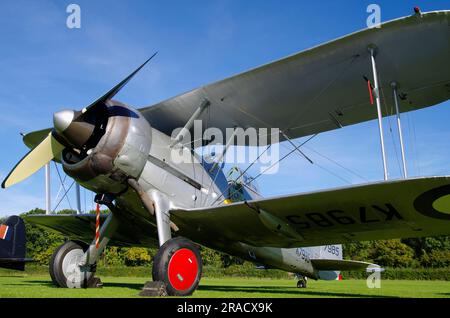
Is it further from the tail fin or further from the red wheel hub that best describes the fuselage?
the tail fin

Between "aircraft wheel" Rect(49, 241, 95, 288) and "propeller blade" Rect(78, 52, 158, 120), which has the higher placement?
"propeller blade" Rect(78, 52, 158, 120)

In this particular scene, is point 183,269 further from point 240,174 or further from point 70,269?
point 240,174

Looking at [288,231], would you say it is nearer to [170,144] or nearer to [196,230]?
[196,230]

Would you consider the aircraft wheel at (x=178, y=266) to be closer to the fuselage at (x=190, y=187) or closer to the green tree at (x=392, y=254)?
the fuselage at (x=190, y=187)

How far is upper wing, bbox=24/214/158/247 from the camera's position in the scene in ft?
32.0

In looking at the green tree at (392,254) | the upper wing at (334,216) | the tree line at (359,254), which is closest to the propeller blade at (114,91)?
the upper wing at (334,216)

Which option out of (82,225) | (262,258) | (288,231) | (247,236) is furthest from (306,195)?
(82,225)

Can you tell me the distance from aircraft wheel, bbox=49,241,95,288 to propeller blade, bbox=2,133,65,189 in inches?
76.2

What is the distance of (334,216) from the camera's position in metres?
7.46

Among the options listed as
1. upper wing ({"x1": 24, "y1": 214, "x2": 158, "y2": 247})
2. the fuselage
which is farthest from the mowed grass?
upper wing ({"x1": 24, "y1": 214, "x2": 158, "y2": 247})

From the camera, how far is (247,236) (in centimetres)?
870

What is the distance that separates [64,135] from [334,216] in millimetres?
4669

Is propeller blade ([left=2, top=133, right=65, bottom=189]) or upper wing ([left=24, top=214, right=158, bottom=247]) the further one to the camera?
upper wing ([left=24, top=214, right=158, bottom=247])
